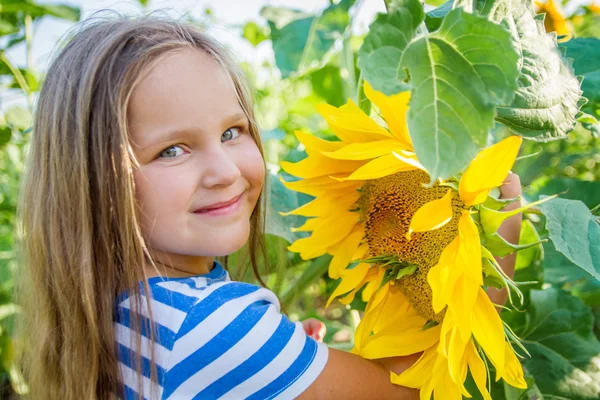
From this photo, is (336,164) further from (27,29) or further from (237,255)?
(27,29)

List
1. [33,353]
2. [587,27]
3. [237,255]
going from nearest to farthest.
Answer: [33,353], [237,255], [587,27]

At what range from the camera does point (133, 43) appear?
802mm

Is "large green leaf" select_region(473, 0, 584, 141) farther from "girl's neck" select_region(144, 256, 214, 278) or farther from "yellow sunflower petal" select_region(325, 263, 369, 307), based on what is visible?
"girl's neck" select_region(144, 256, 214, 278)

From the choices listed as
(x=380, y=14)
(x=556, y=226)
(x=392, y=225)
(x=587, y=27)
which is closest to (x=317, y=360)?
(x=392, y=225)

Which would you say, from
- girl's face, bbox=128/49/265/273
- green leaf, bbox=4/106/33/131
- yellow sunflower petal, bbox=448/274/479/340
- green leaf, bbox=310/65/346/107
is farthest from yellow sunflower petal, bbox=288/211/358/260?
green leaf, bbox=4/106/33/131

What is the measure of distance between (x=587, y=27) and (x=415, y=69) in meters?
1.31

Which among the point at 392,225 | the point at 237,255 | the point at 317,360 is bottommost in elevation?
the point at 237,255

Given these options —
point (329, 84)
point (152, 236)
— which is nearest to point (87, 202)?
point (152, 236)

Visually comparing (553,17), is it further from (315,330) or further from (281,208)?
(315,330)

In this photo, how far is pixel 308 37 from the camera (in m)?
0.92

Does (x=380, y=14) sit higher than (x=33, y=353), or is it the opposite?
(x=380, y=14)

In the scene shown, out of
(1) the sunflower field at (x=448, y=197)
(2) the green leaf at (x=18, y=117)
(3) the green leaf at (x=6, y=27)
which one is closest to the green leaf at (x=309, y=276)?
(1) the sunflower field at (x=448, y=197)

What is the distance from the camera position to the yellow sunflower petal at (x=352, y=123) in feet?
2.14

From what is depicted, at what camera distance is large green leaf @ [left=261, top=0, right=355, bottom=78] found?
0.89 meters
